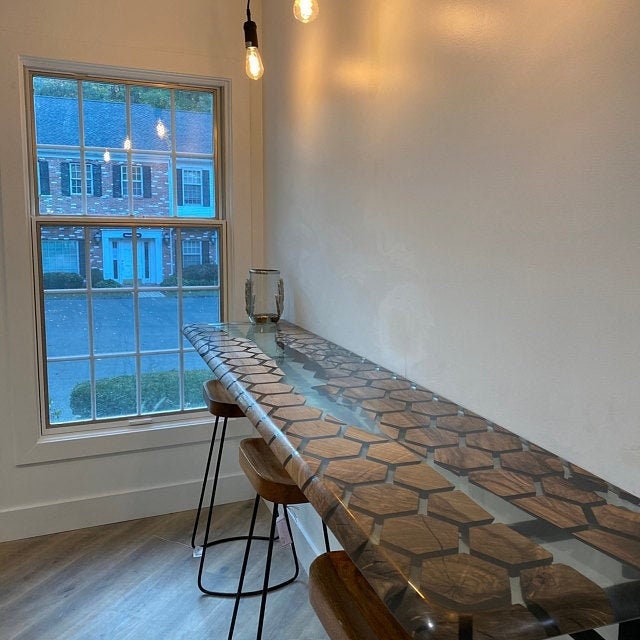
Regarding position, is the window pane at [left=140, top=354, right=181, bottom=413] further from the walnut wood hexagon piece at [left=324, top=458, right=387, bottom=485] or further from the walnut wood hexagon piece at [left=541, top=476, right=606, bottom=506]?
the walnut wood hexagon piece at [left=541, top=476, right=606, bottom=506]

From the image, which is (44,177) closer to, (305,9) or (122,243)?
(122,243)

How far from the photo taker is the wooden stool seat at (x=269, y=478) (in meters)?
1.58

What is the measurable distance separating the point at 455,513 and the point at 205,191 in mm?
2511

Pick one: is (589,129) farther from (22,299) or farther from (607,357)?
(22,299)

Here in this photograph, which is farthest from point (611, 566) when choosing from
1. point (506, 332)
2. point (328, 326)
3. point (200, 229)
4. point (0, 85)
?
point (0, 85)

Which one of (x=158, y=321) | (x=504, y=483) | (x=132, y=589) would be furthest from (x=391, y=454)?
(x=158, y=321)

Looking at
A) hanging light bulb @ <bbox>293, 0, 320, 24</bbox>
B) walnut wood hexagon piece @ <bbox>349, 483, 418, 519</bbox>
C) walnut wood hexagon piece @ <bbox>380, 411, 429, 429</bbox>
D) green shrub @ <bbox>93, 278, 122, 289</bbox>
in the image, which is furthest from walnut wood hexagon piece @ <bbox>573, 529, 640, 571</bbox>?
green shrub @ <bbox>93, 278, 122, 289</bbox>

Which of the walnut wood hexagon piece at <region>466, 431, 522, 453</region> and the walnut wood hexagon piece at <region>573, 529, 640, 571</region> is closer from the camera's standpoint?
the walnut wood hexagon piece at <region>573, 529, 640, 571</region>

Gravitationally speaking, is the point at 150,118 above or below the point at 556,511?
above

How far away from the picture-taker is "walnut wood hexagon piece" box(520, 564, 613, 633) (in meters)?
0.70

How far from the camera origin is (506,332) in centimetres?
131

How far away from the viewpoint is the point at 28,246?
8.86 ft

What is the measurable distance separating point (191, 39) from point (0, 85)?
0.89m

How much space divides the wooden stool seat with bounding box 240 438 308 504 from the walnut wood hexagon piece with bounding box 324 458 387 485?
0.44 meters
